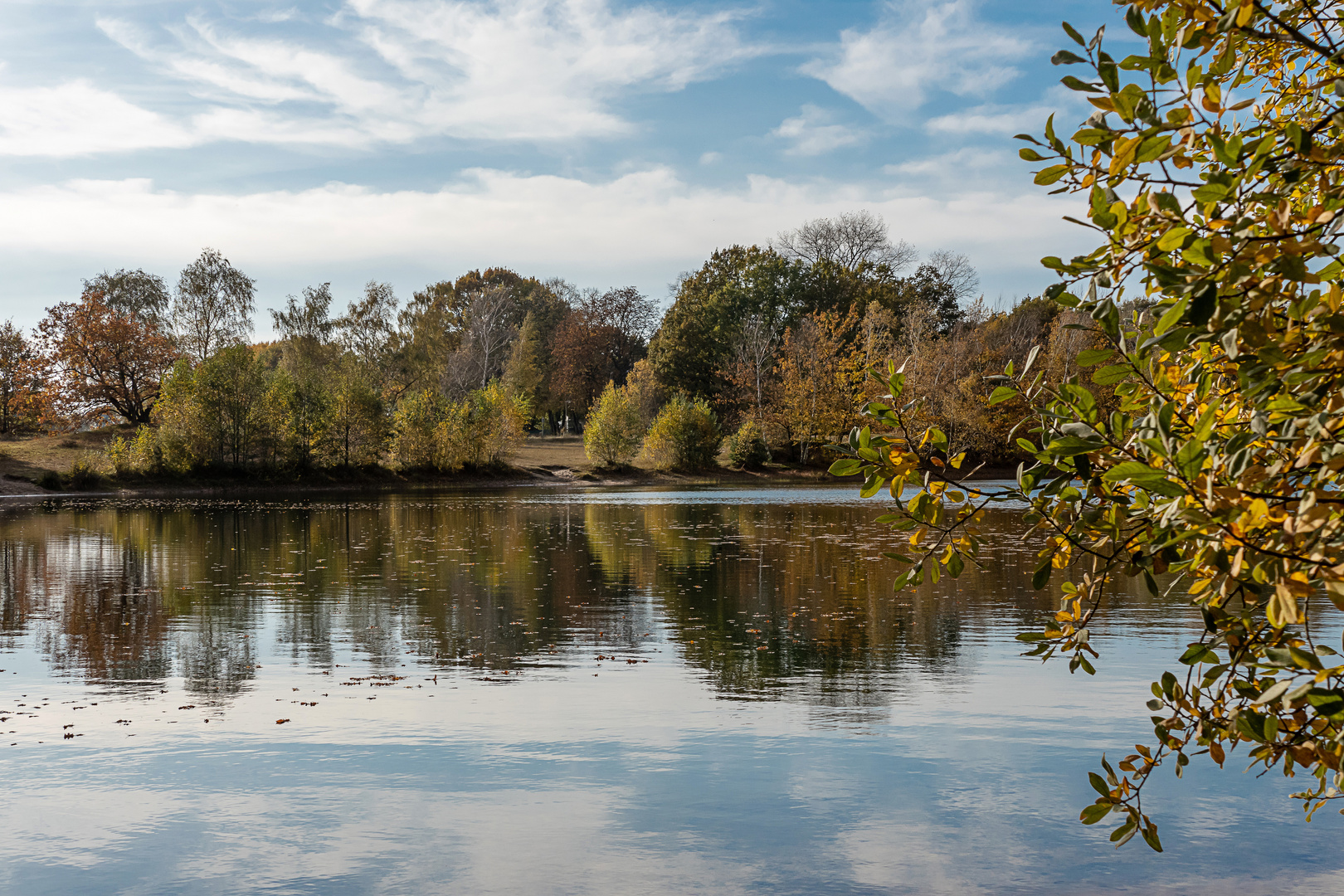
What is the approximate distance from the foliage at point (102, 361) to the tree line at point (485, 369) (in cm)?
10

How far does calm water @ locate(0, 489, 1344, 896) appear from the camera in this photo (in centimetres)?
500

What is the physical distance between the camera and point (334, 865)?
198 inches

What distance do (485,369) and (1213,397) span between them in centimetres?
6696

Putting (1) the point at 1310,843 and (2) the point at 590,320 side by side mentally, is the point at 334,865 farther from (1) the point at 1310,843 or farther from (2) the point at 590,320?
(2) the point at 590,320

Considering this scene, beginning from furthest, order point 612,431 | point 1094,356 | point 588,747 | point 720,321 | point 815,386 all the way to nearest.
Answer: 1. point 720,321
2. point 815,386
3. point 612,431
4. point 588,747
5. point 1094,356

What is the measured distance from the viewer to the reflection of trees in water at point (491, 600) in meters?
10.0

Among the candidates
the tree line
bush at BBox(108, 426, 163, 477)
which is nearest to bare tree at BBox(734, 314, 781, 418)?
the tree line

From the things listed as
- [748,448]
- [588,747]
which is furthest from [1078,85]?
[748,448]

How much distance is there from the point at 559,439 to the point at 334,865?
7246 centimetres

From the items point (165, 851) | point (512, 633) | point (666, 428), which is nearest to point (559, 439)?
point (666, 428)

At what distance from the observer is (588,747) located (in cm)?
688

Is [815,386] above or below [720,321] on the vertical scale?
below

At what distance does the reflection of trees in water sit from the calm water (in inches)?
3.7

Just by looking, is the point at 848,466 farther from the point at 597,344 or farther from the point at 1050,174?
the point at 597,344
